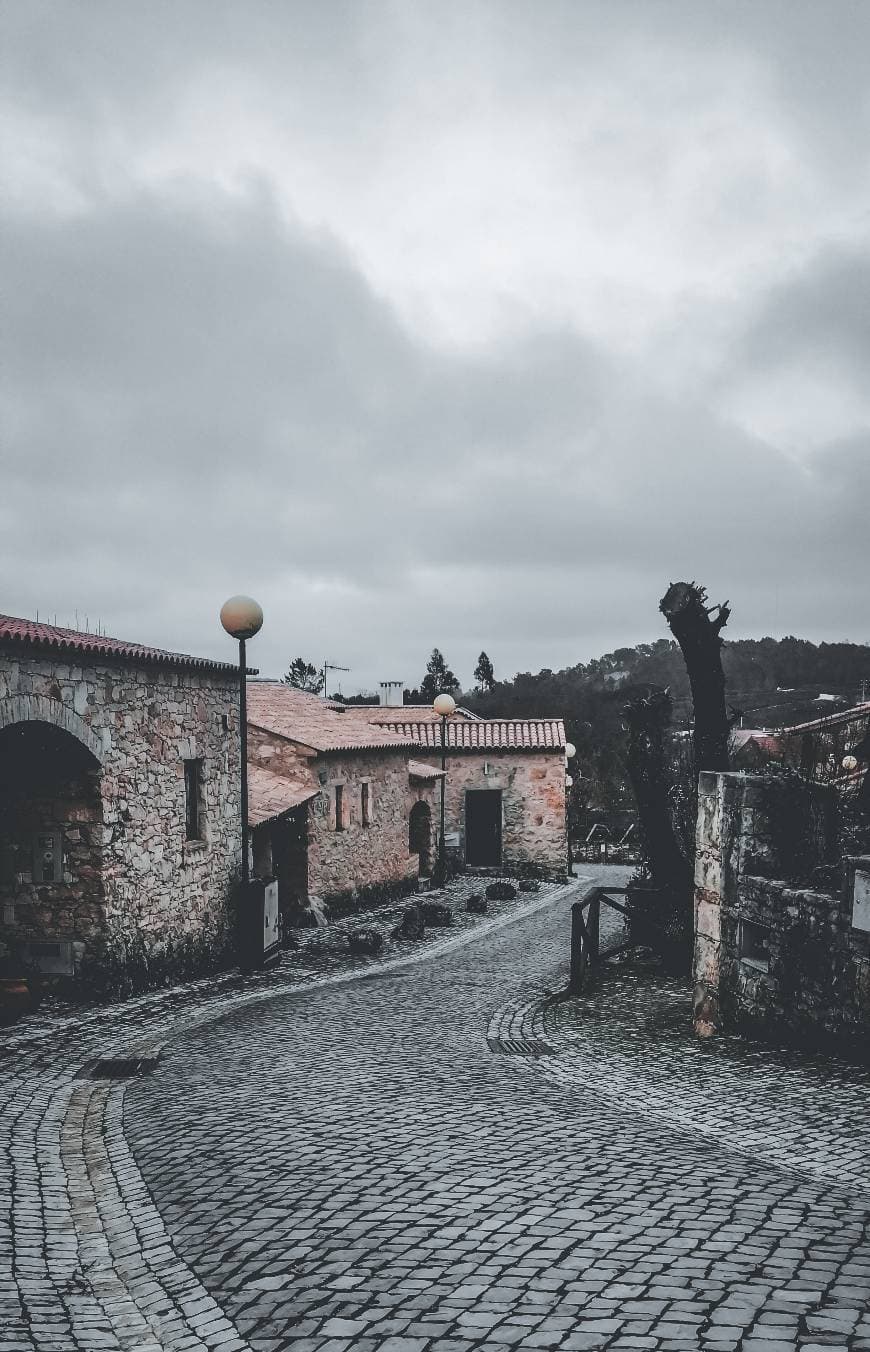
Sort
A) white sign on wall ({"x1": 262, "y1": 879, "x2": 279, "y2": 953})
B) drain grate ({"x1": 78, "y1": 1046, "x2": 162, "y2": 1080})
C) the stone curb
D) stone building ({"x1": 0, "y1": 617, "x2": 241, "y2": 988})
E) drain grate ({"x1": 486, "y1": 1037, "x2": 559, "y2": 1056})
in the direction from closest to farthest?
the stone curb → drain grate ({"x1": 78, "y1": 1046, "x2": 162, "y2": 1080}) → drain grate ({"x1": 486, "y1": 1037, "x2": 559, "y2": 1056}) → stone building ({"x1": 0, "y1": 617, "x2": 241, "y2": 988}) → white sign on wall ({"x1": 262, "y1": 879, "x2": 279, "y2": 953})

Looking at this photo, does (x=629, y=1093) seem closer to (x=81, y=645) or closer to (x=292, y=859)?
(x=81, y=645)

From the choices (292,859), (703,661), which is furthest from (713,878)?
(292,859)

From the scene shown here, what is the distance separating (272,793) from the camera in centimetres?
1850

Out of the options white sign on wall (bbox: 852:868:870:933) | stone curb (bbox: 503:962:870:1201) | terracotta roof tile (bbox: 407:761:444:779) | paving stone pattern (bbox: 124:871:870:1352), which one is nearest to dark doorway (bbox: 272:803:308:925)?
terracotta roof tile (bbox: 407:761:444:779)

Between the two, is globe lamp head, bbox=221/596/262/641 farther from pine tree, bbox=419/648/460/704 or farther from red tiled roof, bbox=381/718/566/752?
pine tree, bbox=419/648/460/704

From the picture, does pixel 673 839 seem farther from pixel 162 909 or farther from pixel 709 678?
pixel 162 909

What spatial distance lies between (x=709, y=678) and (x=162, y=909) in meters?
7.28

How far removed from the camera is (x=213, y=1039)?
32.3 feet

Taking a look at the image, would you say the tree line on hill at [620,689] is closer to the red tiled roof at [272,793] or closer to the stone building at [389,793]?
the stone building at [389,793]

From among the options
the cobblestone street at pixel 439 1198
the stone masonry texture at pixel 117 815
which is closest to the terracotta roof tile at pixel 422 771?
the stone masonry texture at pixel 117 815

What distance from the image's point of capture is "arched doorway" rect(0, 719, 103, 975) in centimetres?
1148

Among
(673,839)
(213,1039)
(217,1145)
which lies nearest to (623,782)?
(673,839)

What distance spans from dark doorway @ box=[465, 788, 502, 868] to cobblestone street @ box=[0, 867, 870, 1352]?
19728mm

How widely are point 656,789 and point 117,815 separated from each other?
7524 millimetres
